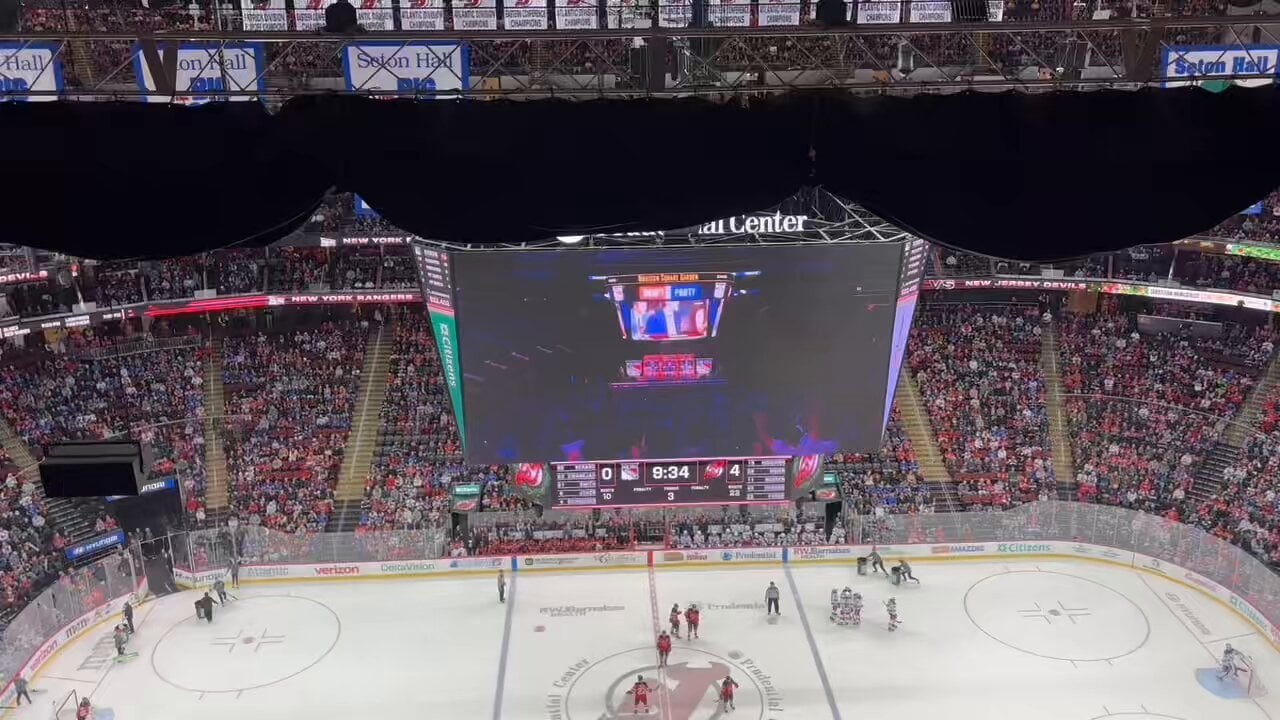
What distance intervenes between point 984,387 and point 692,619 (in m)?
13.1

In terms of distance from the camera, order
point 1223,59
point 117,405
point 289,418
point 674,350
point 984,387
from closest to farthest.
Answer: point 1223,59 → point 674,350 → point 117,405 → point 289,418 → point 984,387

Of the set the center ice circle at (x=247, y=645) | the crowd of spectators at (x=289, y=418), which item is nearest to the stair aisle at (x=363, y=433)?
the crowd of spectators at (x=289, y=418)

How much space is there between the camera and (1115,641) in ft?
66.6

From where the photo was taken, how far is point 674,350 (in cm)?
2042

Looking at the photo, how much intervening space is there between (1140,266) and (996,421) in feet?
21.5

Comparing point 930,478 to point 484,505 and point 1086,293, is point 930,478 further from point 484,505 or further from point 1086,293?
point 484,505

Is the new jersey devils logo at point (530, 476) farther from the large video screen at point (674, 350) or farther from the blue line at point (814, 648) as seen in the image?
the blue line at point (814, 648)

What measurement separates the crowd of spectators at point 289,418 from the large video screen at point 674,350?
711 cm

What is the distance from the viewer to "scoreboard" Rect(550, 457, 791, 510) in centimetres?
2264

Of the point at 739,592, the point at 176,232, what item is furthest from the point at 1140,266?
the point at 176,232

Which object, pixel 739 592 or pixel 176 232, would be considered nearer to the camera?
pixel 176 232

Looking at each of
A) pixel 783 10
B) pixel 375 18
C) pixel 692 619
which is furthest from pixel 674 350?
pixel 783 10

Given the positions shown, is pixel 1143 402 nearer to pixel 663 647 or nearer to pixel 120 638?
pixel 663 647

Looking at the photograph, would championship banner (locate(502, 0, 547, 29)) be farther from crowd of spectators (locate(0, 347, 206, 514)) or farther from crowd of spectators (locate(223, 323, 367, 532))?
crowd of spectators (locate(0, 347, 206, 514))
